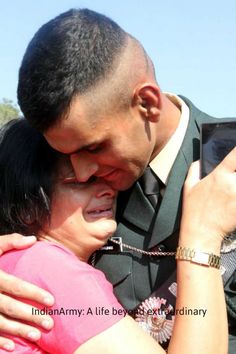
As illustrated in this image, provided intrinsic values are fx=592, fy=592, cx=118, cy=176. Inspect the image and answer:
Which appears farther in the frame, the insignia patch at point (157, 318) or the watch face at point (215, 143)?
the insignia patch at point (157, 318)

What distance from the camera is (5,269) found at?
2141 mm

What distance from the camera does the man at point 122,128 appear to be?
202 centimetres

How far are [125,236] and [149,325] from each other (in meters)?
0.37

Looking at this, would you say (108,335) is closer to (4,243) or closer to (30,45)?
(4,243)

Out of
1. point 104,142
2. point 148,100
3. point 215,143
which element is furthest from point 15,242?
point 215,143

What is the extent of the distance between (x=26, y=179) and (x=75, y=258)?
0.39m

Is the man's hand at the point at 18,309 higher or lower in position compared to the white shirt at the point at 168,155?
lower

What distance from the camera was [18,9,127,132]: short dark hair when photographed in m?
2.00

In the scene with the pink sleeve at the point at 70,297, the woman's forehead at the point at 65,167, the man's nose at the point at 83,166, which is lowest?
the pink sleeve at the point at 70,297

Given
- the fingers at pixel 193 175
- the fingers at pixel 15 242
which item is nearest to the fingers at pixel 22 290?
the fingers at pixel 15 242

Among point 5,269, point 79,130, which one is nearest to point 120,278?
point 5,269

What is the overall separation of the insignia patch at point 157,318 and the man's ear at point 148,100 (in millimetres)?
720

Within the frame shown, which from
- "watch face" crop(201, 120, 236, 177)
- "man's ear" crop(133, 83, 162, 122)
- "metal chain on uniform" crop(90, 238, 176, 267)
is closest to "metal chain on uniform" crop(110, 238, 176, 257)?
"metal chain on uniform" crop(90, 238, 176, 267)

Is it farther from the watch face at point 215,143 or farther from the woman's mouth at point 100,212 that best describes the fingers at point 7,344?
the watch face at point 215,143
